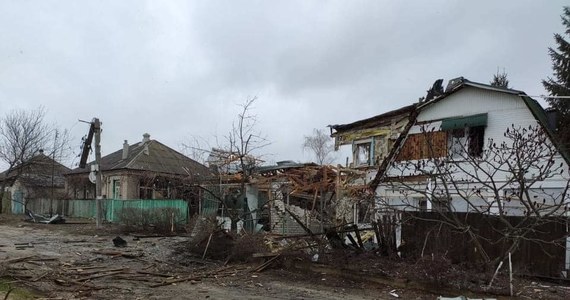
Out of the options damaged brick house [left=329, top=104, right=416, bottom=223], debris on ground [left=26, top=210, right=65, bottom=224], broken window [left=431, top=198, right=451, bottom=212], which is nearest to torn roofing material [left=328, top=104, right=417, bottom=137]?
damaged brick house [left=329, top=104, right=416, bottom=223]

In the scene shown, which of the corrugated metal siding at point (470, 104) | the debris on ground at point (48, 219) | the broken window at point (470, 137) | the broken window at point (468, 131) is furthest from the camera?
the debris on ground at point (48, 219)

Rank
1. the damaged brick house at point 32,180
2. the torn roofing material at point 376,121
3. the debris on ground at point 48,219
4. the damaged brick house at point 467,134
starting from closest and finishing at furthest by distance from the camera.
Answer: the damaged brick house at point 467,134
the torn roofing material at point 376,121
the debris on ground at point 48,219
the damaged brick house at point 32,180

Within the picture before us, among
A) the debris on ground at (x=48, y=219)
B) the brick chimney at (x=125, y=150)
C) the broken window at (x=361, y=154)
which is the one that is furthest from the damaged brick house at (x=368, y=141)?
the brick chimney at (x=125, y=150)

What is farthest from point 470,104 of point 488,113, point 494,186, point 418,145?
point 494,186

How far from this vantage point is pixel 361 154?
2470 centimetres

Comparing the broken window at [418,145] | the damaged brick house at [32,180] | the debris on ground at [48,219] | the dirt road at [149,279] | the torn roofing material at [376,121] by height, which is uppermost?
the torn roofing material at [376,121]

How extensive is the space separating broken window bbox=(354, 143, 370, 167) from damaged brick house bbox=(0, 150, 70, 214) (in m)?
27.0

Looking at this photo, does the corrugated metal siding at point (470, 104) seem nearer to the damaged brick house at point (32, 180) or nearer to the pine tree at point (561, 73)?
the pine tree at point (561, 73)

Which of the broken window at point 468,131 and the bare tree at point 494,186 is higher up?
the broken window at point 468,131

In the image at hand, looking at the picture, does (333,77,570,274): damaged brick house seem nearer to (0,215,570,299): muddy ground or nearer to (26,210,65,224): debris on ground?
(0,215,570,299): muddy ground

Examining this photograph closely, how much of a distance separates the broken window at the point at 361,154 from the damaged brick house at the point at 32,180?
2701 cm

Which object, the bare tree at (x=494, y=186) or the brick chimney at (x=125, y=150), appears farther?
the brick chimney at (x=125, y=150)

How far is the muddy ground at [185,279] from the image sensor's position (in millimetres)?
9664

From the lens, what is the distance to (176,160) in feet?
142
